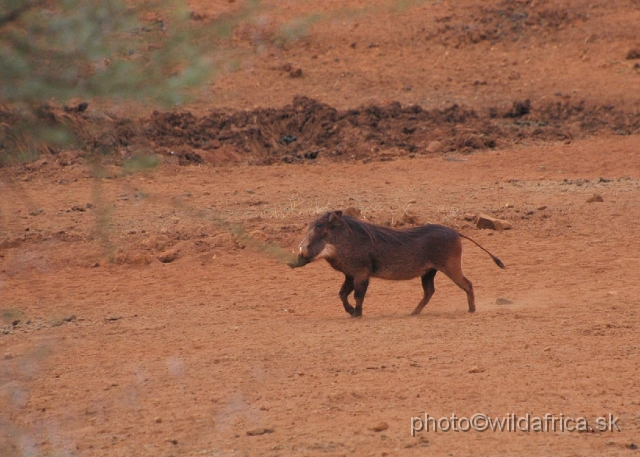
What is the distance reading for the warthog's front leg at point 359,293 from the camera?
8109mm

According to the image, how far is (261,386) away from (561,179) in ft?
29.4

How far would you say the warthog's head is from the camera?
26.5 ft

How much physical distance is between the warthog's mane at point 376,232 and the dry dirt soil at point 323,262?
2.05ft

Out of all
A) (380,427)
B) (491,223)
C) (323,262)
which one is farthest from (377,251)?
(491,223)

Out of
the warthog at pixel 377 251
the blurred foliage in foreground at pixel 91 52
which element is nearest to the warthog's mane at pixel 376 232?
the warthog at pixel 377 251

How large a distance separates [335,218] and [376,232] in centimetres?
38

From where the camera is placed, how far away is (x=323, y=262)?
1077 centimetres

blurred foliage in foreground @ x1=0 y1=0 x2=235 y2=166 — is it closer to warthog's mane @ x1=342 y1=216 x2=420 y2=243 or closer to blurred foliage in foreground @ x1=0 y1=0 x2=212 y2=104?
blurred foliage in foreground @ x1=0 y1=0 x2=212 y2=104

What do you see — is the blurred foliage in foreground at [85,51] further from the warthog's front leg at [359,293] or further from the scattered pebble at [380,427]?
the warthog's front leg at [359,293]

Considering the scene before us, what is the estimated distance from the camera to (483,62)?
20.4 m

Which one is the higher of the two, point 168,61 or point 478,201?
point 168,61

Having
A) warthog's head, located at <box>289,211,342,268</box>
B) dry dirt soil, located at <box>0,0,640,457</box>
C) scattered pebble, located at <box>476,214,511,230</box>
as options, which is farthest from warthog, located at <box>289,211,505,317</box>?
scattered pebble, located at <box>476,214,511,230</box>

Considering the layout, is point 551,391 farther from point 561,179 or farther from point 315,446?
point 561,179

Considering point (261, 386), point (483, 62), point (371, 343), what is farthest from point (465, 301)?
point (483, 62)
